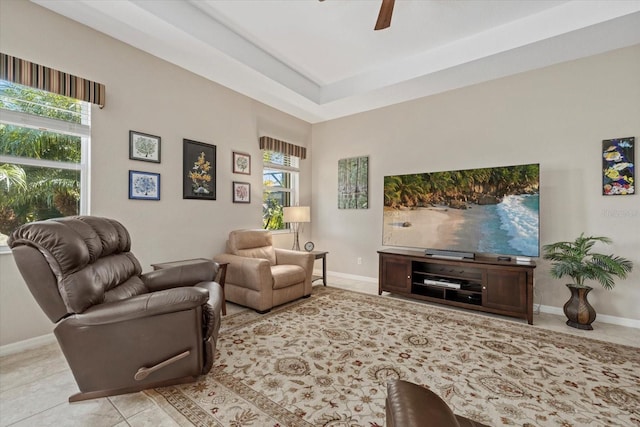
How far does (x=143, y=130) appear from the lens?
3119 mm

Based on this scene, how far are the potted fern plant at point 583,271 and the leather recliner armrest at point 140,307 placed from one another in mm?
3402

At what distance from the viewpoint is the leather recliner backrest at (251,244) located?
3.76 metres

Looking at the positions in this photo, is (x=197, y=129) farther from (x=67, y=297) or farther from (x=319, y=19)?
(x=67, y=297)

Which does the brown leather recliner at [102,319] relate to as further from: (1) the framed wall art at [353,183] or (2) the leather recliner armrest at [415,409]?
(1) the framed wall art at [353,183]

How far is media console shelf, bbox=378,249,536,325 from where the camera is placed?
3.00m

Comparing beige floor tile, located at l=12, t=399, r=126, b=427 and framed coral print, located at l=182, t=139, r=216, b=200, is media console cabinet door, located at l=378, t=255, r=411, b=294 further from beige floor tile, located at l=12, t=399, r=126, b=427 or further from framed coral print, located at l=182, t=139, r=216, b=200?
beige floor tile, located at l=12, t=399, r=126, b=427

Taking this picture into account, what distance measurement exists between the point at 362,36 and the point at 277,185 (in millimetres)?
2629

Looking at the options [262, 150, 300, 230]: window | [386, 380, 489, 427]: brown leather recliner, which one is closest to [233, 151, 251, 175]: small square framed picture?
[262, 150, 300, 230]: window

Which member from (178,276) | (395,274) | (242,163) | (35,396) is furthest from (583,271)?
(35,396)

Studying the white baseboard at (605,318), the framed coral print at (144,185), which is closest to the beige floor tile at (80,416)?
the framed coral print at (144,185)

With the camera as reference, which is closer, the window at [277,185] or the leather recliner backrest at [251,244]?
the leather recliner backrest at [251,244]

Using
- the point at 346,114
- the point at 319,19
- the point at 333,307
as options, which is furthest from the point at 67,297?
the point at 346,114

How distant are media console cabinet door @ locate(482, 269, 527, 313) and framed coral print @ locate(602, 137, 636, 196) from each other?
128cm

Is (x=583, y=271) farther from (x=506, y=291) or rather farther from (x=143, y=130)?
(x=143, y=130)
